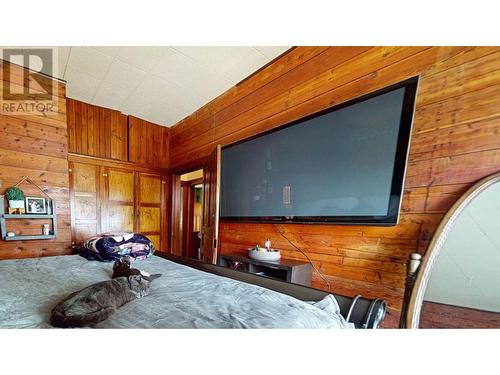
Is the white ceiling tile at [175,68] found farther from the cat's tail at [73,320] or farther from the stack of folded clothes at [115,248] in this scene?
the cat's tail at [73,320]

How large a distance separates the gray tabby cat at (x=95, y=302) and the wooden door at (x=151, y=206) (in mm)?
2758

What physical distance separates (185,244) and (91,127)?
8.23 feet

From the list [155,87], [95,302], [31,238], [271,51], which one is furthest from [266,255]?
[31,238]

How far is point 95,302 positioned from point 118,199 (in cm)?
289

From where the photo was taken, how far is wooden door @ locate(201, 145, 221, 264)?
2.14 m

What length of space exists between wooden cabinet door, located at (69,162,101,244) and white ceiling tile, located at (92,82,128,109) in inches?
36.7

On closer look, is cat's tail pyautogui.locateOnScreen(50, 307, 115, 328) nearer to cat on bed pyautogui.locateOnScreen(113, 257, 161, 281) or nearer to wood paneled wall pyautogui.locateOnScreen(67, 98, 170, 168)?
cat on bed pyautogui.locateOnScreen(113, 257, 161, 281)

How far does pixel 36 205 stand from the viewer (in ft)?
7.06

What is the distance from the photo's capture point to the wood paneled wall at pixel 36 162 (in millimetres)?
2041

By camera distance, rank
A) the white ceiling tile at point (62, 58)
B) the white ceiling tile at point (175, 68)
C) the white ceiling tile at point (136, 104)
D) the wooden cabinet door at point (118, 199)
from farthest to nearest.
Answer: the wooden cabinet door at point (118, 199) < the white ceiling tile at point (136, 104) < the white ceiling tile at point (175, 68) < the white ceiling tile at point (62, 58)

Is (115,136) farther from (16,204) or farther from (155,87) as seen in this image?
(16,204)

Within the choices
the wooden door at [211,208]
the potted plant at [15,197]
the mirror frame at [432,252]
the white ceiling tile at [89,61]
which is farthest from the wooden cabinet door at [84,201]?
the mirror frame at [432,252]
